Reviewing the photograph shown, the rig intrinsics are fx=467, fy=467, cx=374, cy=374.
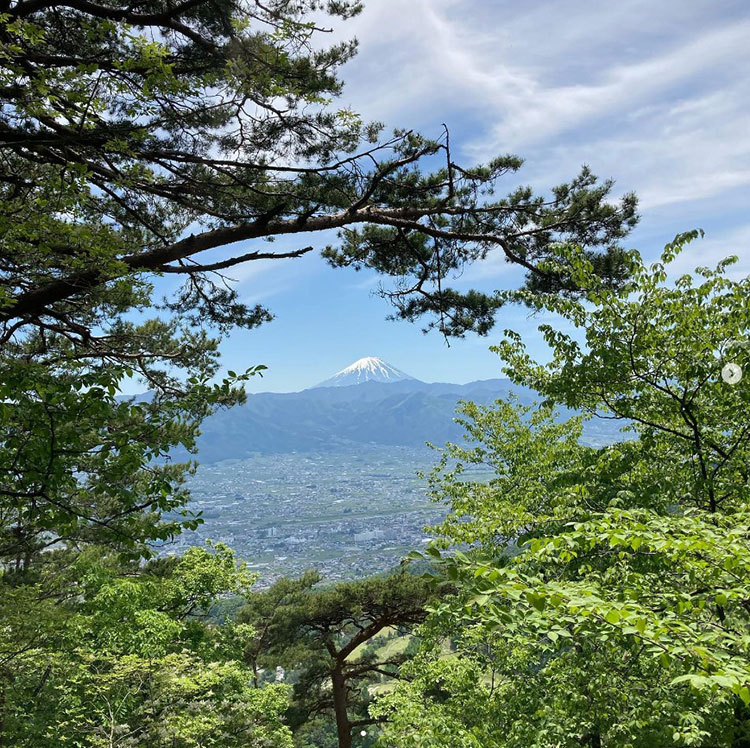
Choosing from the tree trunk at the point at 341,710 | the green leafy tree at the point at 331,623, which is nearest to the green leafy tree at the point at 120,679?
the green leafy tree at the point at 331,623

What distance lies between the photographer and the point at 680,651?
7.06ft

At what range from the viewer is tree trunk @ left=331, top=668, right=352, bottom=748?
14.7 meters

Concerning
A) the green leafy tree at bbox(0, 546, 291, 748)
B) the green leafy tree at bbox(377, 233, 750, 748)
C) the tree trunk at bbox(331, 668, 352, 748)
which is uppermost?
the green leafy tree at bbox(377, 233, 750, 748)

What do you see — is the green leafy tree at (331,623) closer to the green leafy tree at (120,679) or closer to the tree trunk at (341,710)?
the tree trunk at (341,710)

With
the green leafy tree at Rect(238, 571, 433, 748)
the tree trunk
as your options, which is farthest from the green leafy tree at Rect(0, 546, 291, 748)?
the tree trunk

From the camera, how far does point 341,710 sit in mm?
15289

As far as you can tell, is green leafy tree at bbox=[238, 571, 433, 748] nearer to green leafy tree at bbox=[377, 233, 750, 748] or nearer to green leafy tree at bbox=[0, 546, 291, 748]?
green leafy tree at bbox=[0, 546, 291, 748]

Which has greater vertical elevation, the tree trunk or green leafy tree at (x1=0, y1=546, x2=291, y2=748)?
green leafy tree at (x1=0, y1=546, x2=291, y2=748)

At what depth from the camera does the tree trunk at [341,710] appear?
14.7 m

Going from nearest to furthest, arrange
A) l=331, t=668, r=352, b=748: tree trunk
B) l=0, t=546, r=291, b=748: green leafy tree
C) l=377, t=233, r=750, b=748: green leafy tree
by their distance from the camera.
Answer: l=377, t=233, r=750, b=748: green leafy tree < l=0, t=546, r=291, b=748: green leafy tree < l=331, t=668, r=352, b=748: tree trunk

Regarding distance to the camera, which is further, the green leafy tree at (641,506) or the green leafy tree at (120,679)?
the green leafy tree at (120,679)

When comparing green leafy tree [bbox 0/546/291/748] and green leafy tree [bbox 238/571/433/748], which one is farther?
green leafy tree [bbox 238/571/433/748]

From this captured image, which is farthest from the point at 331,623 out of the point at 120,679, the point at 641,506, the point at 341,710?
the point at 641,506

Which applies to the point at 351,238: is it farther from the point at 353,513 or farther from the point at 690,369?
the point at 353,513
